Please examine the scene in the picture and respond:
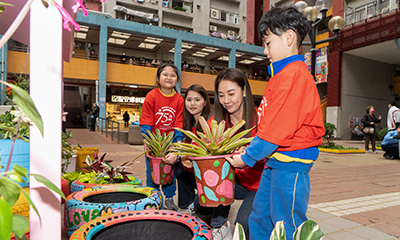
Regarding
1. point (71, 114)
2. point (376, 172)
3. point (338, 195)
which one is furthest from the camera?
point (71, 114)

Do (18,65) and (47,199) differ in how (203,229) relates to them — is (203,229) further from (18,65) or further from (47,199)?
(18,65)

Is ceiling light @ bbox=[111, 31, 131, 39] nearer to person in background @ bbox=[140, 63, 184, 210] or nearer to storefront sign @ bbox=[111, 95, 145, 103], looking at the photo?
storefront sign @ bbox=[111, 95, 145, 103]

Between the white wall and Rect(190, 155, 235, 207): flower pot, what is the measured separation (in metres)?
18.6

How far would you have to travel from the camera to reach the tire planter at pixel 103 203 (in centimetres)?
132

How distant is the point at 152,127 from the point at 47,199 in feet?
6.64

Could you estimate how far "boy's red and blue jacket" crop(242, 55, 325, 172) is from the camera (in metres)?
1.31

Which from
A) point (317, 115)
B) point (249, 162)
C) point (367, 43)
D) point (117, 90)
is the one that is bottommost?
point (249, 162)

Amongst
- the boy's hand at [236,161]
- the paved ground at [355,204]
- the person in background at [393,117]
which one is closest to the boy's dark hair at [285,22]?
the boy's hand at [236,161]

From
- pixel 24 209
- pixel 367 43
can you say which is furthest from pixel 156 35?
pixel 24 209

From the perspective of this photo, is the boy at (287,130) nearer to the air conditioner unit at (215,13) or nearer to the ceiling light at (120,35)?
the ceiling light at (120,35)

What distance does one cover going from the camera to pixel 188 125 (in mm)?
2926

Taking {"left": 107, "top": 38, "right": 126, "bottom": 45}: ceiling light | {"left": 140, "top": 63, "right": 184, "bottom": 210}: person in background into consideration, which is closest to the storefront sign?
{"left": 107, "top": 38, "right": 126, "bottom": 45}: ceiling light

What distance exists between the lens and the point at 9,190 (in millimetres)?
464

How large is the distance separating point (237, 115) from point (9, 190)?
5.92 feet
